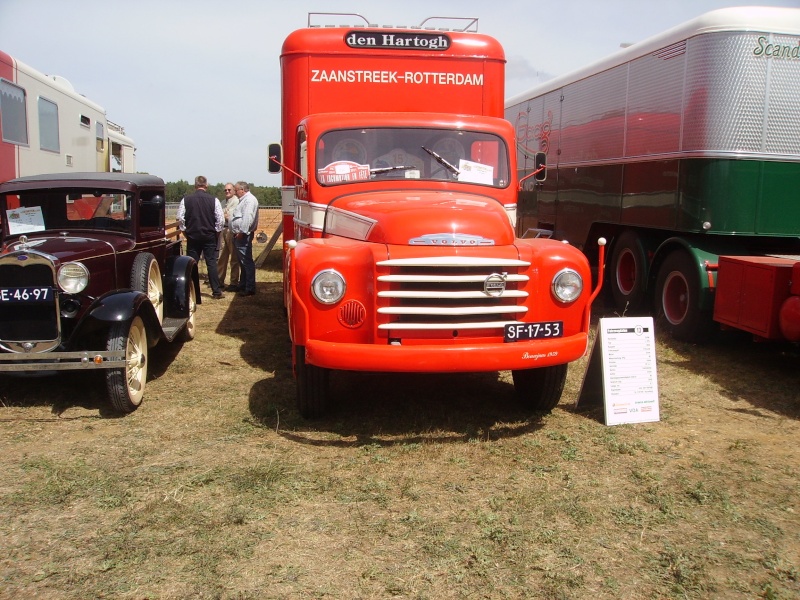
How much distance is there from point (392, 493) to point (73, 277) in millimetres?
3094

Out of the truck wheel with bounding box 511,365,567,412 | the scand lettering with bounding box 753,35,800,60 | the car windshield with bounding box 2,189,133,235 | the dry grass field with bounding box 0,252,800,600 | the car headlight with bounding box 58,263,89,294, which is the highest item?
the scand lettering with bounding box 753,35,800,60

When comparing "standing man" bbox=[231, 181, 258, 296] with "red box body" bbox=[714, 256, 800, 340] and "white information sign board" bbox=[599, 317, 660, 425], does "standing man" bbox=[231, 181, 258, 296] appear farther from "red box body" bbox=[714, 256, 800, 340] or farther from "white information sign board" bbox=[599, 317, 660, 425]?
"white information sign board" bbox=[599, 317, 660, 425]

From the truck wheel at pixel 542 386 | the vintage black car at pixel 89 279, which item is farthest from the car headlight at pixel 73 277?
the truck wheel at pixel 542 386

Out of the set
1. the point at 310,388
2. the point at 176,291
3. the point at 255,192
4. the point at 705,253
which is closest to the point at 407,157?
the point at 310,388

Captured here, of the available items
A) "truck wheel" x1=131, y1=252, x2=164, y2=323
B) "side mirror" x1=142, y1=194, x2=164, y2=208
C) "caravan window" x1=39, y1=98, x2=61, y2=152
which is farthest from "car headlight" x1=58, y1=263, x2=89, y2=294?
"caravan window" x1=39, y1=98, x2=61, y2=152

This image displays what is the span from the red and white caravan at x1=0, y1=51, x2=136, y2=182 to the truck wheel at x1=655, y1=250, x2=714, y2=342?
28.0ft

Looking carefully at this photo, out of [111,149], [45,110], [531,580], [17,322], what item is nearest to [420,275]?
[531,580]

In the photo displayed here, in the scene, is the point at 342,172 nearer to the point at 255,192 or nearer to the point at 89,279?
the point at 89,279

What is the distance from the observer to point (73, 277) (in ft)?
17.7

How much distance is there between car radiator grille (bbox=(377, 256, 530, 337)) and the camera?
446cm

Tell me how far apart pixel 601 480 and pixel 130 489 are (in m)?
2.75

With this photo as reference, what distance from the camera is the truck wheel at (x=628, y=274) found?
8945 mm

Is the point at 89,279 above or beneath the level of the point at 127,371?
above

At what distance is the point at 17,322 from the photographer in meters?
5.28
